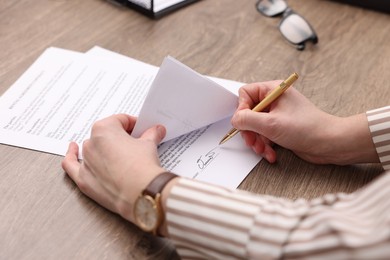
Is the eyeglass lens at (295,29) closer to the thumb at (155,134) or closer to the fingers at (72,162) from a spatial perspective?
the thumb at (155,134)

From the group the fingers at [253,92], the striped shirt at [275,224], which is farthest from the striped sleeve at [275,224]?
the fingers at [253,92]

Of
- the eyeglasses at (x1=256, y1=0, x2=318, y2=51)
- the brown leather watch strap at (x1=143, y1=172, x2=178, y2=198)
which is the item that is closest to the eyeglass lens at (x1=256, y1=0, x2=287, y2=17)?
the eyeglasses at (x1=256, y1=0, x2=318, y2=51)

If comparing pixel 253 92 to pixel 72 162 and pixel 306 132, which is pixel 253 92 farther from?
pixel 72 162

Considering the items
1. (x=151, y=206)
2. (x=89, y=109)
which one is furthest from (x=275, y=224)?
(x=89, y=109)

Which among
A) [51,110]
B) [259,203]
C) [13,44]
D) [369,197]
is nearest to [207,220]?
[259,203]

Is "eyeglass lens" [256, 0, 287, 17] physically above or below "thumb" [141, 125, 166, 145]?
below

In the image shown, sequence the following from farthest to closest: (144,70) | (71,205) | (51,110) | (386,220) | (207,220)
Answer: (144,70) → (51,110) → (71,205) → (207,220) → (386,220)

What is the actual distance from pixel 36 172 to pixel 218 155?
0.99 feet

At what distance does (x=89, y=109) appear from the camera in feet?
3.07

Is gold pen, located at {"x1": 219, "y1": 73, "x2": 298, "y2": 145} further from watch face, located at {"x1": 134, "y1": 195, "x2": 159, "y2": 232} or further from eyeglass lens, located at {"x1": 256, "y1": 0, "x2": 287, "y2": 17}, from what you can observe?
eyeglass lens, located at {"x1": 256, "y1": 0, "x2": 287, "y2": 17}

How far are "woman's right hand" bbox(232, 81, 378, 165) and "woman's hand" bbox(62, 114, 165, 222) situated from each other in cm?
16

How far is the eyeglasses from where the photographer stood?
115 centimetres

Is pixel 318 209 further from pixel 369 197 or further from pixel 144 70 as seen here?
pixel 144 70

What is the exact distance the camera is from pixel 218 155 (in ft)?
2.80
